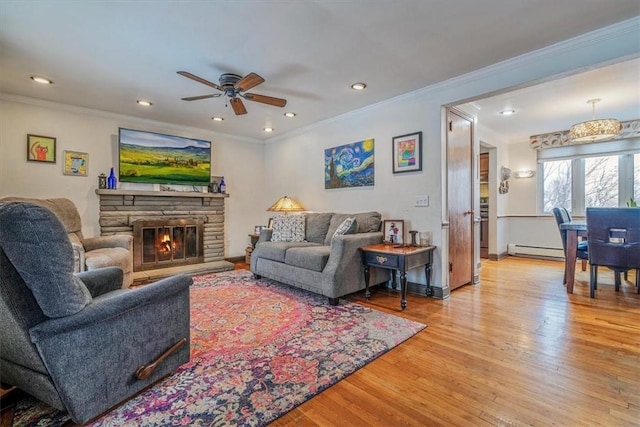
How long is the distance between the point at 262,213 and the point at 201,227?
1250mm

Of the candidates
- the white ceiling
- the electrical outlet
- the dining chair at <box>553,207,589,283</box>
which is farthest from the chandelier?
the electrical outlet

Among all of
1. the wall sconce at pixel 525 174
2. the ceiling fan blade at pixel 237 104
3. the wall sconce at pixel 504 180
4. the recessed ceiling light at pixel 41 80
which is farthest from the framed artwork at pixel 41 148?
the wall sconce at pixel 525 174

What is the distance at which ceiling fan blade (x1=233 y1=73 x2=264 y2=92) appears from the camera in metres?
2.49

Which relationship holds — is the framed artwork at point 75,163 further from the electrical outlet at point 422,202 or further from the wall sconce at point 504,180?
the wall sconce at point 504,180

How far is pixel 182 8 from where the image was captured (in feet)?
6.46

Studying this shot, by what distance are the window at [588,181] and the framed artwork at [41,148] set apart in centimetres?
800

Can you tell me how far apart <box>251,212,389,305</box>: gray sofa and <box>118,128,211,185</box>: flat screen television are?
5.50 ft

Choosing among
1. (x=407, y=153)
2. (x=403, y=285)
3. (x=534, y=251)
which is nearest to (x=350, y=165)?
(x=407, y=153)

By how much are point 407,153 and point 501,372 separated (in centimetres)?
244

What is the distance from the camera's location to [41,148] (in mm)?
3717

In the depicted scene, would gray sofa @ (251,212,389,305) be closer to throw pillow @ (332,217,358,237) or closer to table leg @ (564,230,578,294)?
throw pillow @ (332,217,358,237)

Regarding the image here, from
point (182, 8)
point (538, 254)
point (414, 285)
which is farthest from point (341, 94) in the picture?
point (538, 254)

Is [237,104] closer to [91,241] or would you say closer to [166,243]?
[91,241]

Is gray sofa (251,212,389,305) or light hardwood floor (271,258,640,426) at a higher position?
gray sofa (251,212,389,305)
